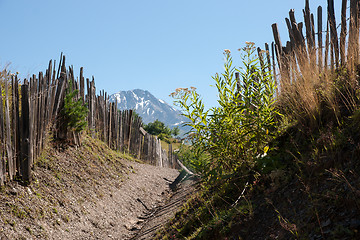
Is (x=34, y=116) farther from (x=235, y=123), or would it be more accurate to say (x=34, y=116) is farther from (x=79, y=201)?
(x=235, y=123)

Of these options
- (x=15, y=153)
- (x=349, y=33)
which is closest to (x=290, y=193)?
(x=349, y=33)

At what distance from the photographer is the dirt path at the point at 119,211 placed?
4.26 meters

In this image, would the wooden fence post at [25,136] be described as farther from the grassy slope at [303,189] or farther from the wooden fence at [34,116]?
the grassy slope at [303,189]

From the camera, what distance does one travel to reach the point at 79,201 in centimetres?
476

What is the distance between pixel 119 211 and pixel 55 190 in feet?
4.11

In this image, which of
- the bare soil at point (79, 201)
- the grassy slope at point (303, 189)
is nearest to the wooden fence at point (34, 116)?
the bare soil at point (79, 201)

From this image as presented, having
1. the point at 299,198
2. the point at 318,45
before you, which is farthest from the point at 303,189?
the point at 318,45

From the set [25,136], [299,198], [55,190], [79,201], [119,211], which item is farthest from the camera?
[119,211]

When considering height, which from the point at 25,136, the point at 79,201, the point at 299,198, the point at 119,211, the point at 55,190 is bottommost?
the point at 119,211

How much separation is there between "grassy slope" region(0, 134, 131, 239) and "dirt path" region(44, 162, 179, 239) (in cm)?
14

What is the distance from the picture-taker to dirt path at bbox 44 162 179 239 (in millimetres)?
4255

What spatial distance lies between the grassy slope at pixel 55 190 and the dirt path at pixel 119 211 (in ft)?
0.45

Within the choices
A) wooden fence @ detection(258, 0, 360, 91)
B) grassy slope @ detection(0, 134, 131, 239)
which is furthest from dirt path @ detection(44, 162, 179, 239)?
wooden fence @ detection(258, 0, 360, 91)

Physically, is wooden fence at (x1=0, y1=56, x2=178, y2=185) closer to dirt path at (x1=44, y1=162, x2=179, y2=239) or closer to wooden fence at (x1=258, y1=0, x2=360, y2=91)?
dirt path at (x1=44, y1=162, x2=179, y2=239)
